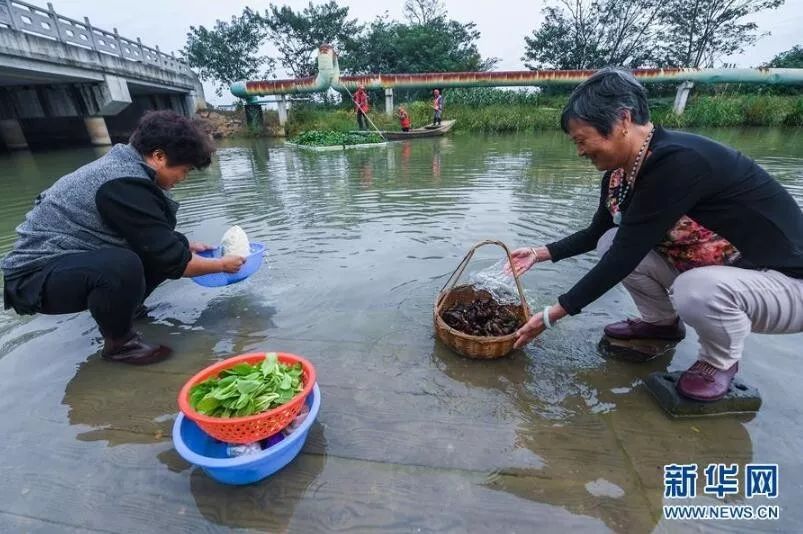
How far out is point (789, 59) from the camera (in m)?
26.0

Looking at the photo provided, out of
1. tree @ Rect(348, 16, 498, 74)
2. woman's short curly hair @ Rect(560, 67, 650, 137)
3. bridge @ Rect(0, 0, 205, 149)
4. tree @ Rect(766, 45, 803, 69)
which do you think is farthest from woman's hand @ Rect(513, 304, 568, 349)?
tree @ Rect(766, 45, 803, 69)

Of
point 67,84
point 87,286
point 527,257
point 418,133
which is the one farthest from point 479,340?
point 67,84

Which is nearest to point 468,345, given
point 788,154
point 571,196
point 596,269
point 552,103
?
point 596,269

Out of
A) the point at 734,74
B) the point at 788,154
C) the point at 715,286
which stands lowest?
the point at 788,154

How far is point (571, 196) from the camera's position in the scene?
6109mm

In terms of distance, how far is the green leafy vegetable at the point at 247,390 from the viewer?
1.59m

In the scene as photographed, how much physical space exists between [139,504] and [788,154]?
13.6 meters

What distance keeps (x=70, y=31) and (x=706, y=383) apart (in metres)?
19.3

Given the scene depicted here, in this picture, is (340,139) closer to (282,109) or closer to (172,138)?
(282,109)

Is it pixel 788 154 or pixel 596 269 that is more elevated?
pixel 596 269

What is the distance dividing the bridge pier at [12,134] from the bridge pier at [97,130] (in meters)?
2.27

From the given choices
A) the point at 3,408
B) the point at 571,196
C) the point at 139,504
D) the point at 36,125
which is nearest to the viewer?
the point at 139,504

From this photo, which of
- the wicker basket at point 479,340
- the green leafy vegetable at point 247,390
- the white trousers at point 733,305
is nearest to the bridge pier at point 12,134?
the green leafy vegetable at point 247,390

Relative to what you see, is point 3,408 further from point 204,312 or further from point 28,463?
point 204,312
